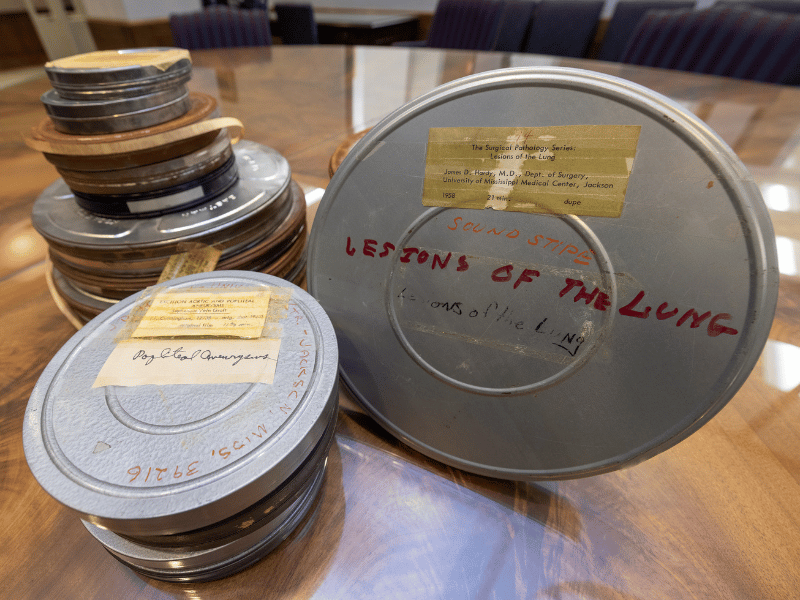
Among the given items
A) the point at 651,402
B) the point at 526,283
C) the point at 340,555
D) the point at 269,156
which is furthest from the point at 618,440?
the point at 269,156

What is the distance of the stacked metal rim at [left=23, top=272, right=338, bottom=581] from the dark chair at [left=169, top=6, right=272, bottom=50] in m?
2.29

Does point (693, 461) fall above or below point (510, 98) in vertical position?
below

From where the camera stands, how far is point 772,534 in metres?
0.44

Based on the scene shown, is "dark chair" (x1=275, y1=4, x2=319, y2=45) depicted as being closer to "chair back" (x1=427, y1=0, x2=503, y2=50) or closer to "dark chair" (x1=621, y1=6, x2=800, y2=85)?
"chair back" (x1=427, y1=0, x2=503, y2=50)

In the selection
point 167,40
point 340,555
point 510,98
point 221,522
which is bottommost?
point 167,40

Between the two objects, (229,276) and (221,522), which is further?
(229,276)

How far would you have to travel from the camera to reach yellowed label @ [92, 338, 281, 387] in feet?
1.25

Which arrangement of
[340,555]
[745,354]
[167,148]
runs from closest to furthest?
1. [745,354]
2. [340,555]
3. [167,148]

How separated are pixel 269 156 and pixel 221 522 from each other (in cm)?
64

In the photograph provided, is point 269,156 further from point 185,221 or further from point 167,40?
point 167,40

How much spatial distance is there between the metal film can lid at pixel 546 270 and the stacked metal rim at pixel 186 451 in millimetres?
109

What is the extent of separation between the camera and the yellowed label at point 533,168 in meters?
0.33

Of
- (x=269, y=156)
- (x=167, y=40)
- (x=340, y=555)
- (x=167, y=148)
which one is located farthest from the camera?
(x=167, y=40)

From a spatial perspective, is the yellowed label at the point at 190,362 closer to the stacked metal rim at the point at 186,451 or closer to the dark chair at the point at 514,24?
the stacked metal rim at the point at 186,451
